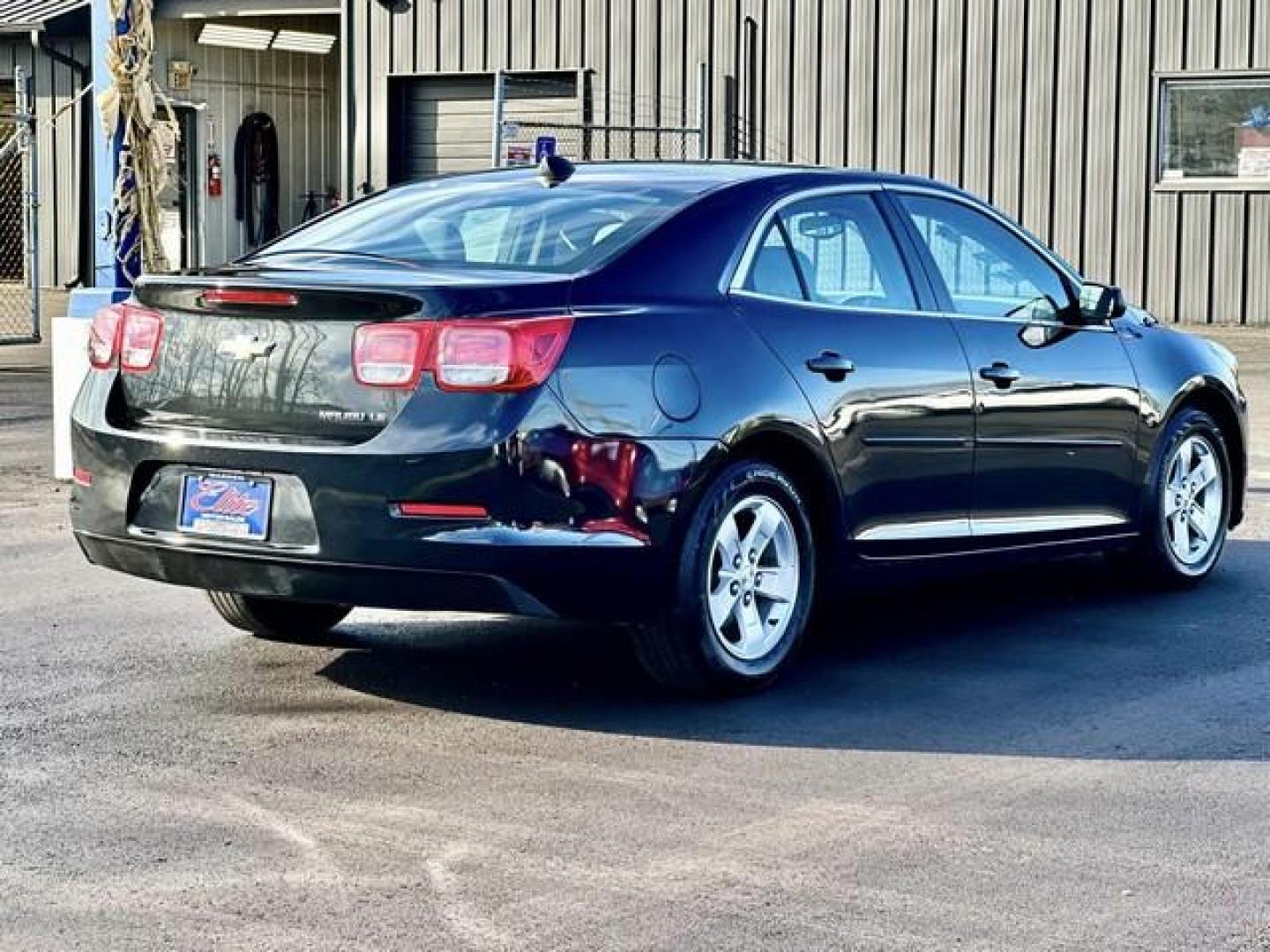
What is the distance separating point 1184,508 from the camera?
27.8 ft

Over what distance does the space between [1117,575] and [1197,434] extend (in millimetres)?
593

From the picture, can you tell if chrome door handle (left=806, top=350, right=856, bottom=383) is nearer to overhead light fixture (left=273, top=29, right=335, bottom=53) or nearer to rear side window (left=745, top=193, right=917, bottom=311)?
rear side window (left=745, top=193, right=917, bottom=311)

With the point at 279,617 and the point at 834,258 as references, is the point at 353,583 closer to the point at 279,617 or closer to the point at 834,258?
the point at 279,617

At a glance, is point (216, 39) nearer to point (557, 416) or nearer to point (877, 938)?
point (557, 416)

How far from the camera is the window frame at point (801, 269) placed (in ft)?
21.7

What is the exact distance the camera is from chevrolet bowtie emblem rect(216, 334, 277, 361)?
6.15 m

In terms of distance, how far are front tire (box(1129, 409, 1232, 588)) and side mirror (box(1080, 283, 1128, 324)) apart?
57 cm

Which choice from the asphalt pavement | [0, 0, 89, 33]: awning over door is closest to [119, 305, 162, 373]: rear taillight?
the asphalt pavement

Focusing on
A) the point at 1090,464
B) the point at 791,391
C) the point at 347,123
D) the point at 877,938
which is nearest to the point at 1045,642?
the point at 1090,464

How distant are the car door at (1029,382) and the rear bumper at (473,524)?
1577 mm

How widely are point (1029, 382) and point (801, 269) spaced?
1093 mm

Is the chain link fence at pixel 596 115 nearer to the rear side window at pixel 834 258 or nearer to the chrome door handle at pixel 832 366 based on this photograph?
the rear side window at pixel 834 258

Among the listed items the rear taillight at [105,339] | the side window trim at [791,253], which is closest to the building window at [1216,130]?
the side window trim at [791,253]

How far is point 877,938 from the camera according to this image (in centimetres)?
423
